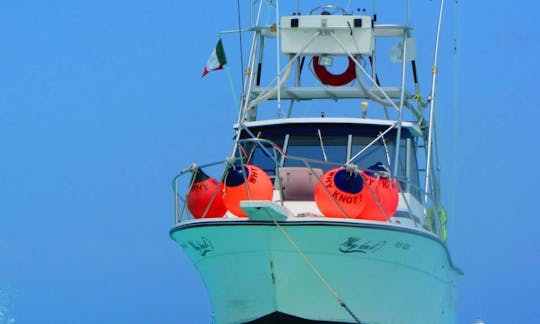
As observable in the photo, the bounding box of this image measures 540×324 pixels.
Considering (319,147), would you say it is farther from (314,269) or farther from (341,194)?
(314,269)

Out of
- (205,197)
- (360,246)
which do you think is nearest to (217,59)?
(205,197)

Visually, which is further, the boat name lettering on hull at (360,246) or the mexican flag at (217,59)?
the mexican flag at (217,59)

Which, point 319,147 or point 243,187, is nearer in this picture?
point 243,187

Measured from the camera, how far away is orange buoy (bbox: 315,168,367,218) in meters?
16.9

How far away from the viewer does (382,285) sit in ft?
57.0

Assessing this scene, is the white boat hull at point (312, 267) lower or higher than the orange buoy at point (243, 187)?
lower

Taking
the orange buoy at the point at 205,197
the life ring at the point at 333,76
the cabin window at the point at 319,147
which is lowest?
the orange buoy at the point at 205,197

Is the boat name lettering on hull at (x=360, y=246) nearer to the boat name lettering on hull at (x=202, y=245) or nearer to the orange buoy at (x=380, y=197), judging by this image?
the orange buoy at (x=380, y=197)

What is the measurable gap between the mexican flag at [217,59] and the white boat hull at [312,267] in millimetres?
5196

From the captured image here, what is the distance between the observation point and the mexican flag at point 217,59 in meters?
22.4

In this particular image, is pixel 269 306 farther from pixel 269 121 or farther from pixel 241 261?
pixel 269 121

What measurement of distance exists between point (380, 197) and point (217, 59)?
6270 mm

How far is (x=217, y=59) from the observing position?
22438mm

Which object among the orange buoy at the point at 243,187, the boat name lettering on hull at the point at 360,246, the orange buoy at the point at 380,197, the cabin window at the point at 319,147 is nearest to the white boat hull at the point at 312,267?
the boat name lettering on hull at the point at 360,246
